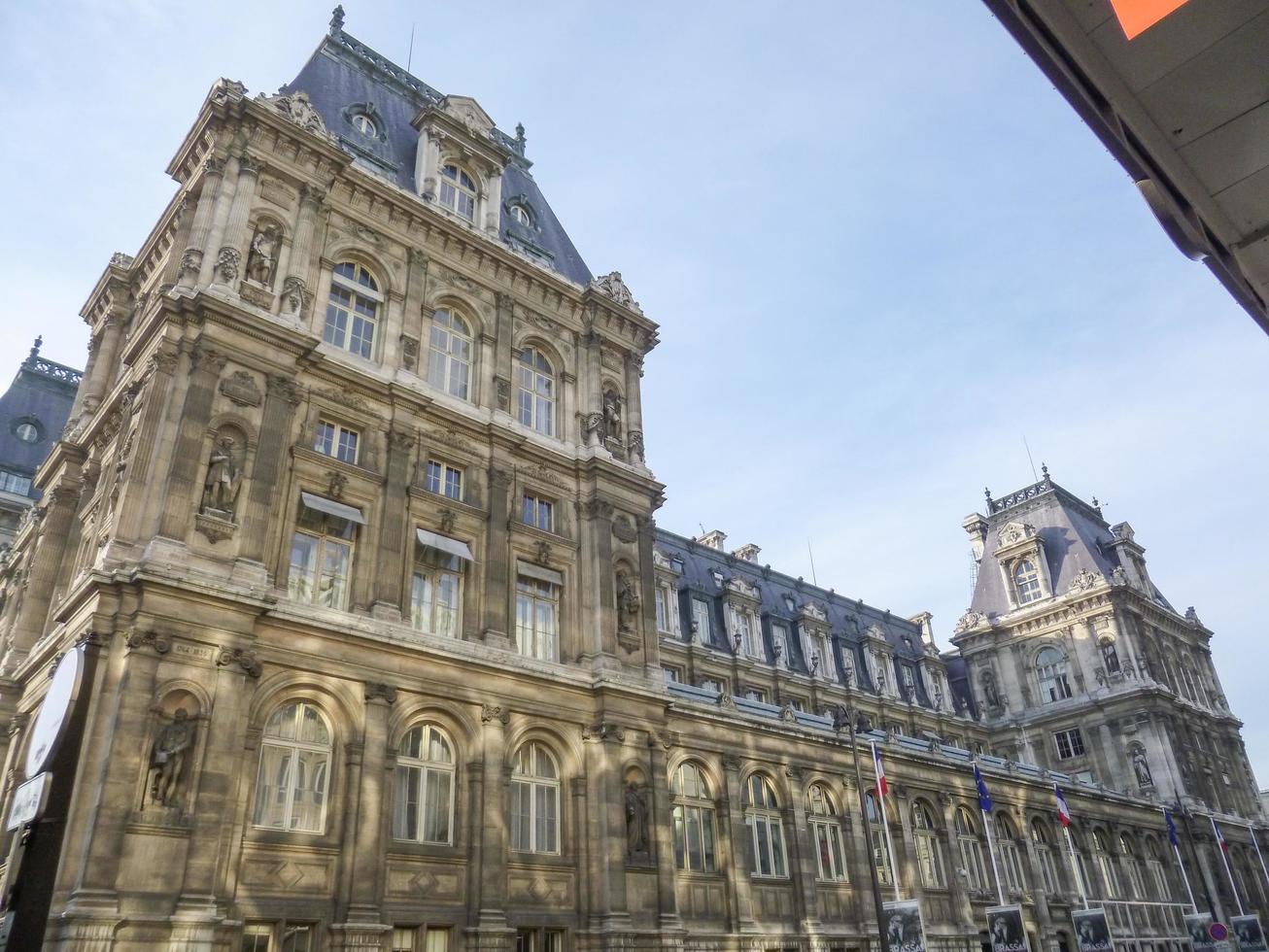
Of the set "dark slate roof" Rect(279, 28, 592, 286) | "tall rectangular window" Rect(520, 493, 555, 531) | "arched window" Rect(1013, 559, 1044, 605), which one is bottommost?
"tall rectangular window" Rect(520, 493, 555, 531)

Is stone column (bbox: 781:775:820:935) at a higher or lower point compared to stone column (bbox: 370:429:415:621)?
lower

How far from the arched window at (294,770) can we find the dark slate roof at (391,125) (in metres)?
17.5

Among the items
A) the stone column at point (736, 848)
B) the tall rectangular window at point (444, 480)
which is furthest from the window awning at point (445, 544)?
the stone column at point (736, 848)

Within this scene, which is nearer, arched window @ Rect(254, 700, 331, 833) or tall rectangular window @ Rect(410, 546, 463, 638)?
arched window @ Rect(254, 700, 331, 833)

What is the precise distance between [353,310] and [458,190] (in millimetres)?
7485

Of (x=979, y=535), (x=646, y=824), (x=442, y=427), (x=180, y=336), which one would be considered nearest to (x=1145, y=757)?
(x=979, y=535)

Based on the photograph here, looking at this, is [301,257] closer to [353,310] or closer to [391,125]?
[353,310]

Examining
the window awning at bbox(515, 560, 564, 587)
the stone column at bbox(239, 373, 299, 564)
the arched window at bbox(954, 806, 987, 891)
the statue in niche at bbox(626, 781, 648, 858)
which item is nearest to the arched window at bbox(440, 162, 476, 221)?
the stone column at bbox(239, 373, 299, 564)

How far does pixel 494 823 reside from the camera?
2489 centimetres

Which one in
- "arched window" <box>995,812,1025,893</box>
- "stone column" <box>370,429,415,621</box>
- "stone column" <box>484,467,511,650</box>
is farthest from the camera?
"arched window" <box>995,812,1025,893</box>

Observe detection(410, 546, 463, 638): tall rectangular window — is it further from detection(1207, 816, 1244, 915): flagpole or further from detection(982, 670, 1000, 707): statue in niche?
detection(982, 670, 1000, 707): statue in niche

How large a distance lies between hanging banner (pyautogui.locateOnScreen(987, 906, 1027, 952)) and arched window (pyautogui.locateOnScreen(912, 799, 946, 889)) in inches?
172

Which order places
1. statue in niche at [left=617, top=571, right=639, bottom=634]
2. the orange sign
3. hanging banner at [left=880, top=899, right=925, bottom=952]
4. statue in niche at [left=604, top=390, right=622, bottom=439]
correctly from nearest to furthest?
the orange sign
hanging banner at [left=880, top=899, right=925, bottom=952]
statue in niche at [left=617, top=571, right=639, bottom=634]
statue in niche at [left=604, top=390, right=622, bottom=439]

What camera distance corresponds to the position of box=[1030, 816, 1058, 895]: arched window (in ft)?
147
